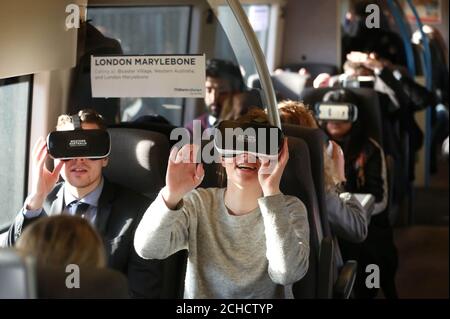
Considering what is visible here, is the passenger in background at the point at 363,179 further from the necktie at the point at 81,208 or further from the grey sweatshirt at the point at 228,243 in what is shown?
the necktie at the point at 81,208

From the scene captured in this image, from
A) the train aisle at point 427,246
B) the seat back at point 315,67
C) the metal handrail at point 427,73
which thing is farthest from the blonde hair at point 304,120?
the metal handrail at point 427,73

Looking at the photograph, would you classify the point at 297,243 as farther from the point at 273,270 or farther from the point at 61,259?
the point at 61,259

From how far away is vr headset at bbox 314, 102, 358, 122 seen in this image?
9.67ft

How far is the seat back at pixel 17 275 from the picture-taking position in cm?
142

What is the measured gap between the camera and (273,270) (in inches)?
89.0

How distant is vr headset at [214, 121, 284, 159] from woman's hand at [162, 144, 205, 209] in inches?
2.9

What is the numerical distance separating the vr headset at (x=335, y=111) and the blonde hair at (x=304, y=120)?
62mm

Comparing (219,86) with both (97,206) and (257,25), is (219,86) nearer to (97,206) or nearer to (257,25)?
(257,25)

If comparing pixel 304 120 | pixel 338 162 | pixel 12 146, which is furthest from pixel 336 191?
pixel 12 146

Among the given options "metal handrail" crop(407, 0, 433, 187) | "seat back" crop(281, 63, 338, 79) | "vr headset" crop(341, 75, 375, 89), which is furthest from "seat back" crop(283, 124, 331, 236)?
"metal handrail" crop(407, 0, 433, 187)

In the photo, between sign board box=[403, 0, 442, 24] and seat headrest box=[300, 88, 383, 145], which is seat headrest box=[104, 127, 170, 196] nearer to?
seat headrest box=[300, 88, 383, 145]

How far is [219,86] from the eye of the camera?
332cm
